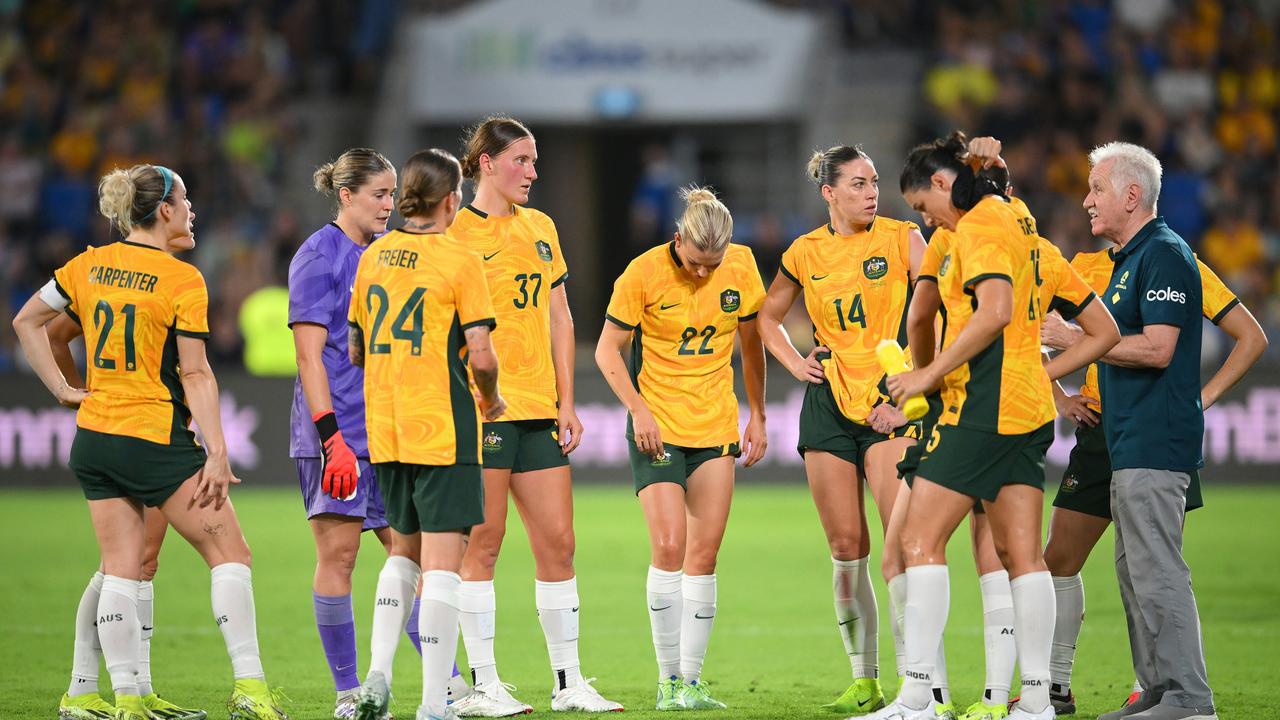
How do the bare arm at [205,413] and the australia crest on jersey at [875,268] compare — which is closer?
the bare arm at [205,413]

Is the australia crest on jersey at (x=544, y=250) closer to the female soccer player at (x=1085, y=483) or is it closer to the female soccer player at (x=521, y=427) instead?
the female soccer player at (x=521, y=427)

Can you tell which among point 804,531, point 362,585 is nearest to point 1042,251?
point 362,585

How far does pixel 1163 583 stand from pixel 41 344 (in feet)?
15.6

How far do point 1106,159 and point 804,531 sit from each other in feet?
25.2

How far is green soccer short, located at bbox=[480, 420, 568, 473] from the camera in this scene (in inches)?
266

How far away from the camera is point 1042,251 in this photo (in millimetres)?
6070

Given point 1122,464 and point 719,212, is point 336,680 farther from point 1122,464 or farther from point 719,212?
point 1122,464

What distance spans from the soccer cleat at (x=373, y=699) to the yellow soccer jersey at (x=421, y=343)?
2.70 feet

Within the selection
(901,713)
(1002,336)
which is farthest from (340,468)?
(1002,336)

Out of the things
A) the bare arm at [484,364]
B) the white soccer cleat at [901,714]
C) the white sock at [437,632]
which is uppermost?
the bare arm at [484,364]

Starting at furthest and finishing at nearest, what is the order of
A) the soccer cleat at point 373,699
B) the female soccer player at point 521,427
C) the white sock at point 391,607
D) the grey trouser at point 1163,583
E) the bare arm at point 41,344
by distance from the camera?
1. the female soccer player at point 521,427
2. the bare arm at point 41,344
3. the grey trouser at point 1163,583
4. the white sock at point 391,607
5. the soccer cleat at point 373,699

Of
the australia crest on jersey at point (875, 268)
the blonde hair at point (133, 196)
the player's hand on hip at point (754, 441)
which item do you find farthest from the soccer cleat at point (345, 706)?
the australia crest on jersey at point (875, 268)

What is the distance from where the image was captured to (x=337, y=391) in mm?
6703

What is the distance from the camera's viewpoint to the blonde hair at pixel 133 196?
6.27 meters
